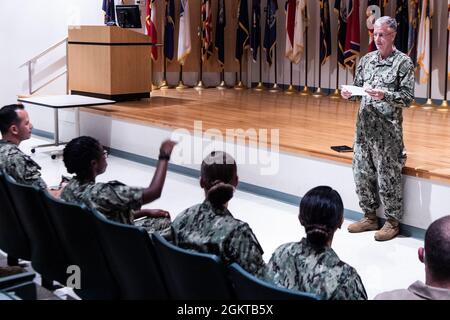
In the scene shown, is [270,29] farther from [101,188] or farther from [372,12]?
[101,188]

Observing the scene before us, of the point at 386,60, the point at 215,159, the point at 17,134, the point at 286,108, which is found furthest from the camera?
the point at 286,108

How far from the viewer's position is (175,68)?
465 inches

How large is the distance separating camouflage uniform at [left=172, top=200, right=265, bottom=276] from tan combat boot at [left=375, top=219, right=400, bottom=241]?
2558 millimetres

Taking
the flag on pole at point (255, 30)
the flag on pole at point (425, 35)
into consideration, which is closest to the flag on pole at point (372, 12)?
the flag on pole at point (425, 35)

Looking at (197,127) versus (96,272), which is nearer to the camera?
(96,272)

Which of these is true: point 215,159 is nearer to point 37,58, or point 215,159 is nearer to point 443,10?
point 443,10

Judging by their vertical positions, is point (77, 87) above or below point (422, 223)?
above

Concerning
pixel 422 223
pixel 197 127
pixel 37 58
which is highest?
pixel 37 58

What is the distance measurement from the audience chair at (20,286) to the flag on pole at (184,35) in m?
9.38

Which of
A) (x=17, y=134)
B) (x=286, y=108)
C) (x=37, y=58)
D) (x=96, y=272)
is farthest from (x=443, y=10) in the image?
(x=96, y=272)

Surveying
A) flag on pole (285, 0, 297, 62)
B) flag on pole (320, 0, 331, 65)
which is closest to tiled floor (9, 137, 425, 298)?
flag on pole (320, 0, 331, 65)

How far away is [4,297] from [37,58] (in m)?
8.80

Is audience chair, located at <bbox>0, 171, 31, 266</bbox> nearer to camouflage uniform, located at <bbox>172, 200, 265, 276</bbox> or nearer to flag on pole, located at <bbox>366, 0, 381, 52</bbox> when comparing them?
camouflage uniform, located at <bbox>172, 200, 265, 276</bbox>

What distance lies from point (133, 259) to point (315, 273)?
73 centimetres
